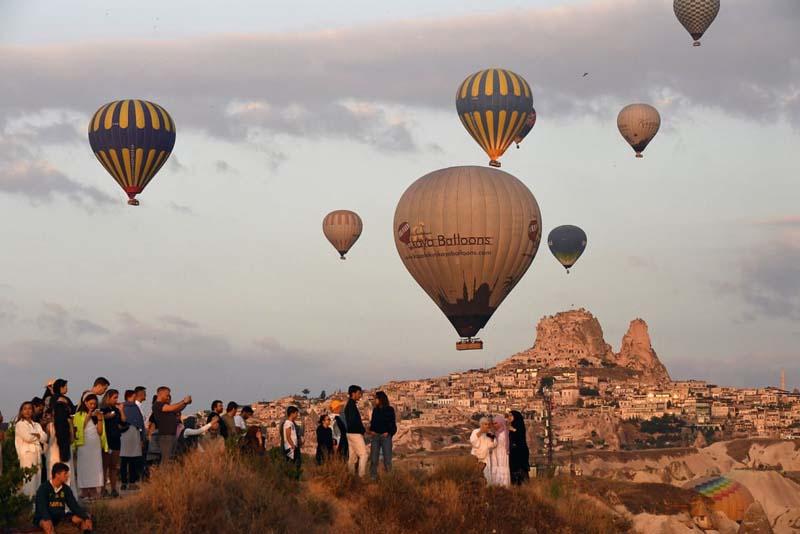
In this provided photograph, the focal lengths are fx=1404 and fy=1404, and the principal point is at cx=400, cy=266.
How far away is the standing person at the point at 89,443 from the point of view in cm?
2473

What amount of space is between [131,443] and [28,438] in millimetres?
3784

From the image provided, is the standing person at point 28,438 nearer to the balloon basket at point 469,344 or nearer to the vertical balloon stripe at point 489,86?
the balloon basket at point 469,344

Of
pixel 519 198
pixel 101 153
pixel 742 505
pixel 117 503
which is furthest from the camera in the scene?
pixel 742 505

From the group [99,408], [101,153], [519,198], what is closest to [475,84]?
[519,198]

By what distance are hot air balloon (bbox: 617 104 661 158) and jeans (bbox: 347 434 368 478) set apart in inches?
2926

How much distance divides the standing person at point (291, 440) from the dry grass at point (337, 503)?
365mm

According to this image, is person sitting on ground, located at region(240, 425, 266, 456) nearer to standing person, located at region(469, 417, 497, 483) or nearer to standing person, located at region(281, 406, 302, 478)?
standing person, located at region(281, 406, 302, 478)

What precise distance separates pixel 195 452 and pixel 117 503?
93.0 inches

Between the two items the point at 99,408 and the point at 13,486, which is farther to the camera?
the point at 99,408

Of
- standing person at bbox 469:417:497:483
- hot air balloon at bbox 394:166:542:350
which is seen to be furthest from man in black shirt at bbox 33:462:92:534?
hot air balloon at bbox 394:166:542:350

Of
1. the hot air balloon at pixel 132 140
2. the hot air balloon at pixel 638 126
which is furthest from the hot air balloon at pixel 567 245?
the hot air balloon at pixel 132 140

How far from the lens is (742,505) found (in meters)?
89.5

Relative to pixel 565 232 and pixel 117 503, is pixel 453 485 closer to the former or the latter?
pixel 117 503

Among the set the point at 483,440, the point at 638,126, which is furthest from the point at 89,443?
the point at 638,126
